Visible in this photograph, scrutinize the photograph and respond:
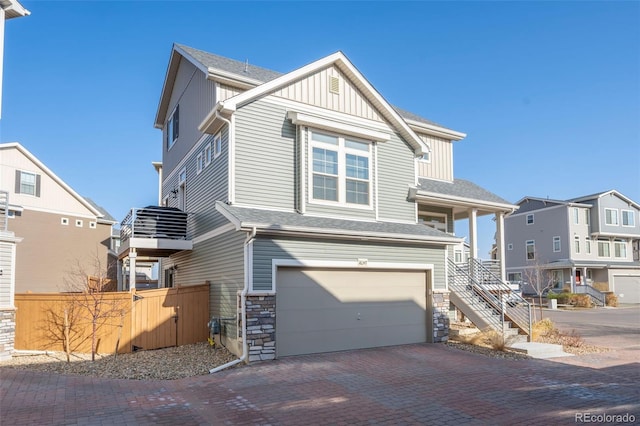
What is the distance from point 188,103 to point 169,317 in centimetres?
768

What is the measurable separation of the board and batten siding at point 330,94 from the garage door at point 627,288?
3680 centimetres

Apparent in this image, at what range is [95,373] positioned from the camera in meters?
9.59

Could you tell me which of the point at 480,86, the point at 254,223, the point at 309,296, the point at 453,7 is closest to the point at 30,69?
the point at 254,223

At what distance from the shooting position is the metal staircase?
522 inches

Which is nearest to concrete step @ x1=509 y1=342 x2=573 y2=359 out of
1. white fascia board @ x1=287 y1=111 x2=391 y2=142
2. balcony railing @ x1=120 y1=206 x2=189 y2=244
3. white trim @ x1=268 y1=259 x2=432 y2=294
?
white trim @ x1=268 y1=259 x2=432 y2=294

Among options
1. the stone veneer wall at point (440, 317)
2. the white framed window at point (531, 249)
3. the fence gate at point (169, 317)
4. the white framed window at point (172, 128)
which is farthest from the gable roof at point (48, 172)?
the white framed window at point (531, 249)

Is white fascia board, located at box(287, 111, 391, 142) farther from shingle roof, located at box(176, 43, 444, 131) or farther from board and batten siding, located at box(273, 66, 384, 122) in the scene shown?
shingle roof, located at box(176, 43, 444, 131)

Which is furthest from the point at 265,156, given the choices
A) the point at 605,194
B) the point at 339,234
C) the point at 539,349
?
the point at 605,194

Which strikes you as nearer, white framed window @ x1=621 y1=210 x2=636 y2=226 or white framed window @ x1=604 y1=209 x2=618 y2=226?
white framed window @ x1=604 y1=209 x2=618 y2=226

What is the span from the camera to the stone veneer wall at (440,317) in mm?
13242

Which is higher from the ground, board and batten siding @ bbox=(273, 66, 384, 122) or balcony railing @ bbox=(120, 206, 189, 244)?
board and batten siding @ bbox=(273, 66, 384, 122)

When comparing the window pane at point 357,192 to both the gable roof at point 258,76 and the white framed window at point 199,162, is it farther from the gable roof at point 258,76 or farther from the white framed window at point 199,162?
the white framed window at point 199,162

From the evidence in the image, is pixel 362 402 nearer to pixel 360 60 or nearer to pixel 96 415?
pixel 96 415

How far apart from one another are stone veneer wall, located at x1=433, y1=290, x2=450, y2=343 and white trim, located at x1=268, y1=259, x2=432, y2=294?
0.85 m
